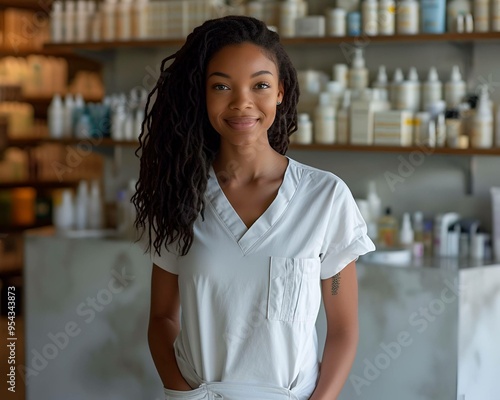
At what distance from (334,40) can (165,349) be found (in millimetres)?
1782

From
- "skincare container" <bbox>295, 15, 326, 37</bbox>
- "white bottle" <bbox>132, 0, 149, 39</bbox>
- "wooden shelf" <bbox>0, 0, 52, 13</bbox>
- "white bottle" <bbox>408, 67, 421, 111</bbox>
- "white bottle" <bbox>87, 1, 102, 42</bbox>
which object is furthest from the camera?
"wooden shelf" <bbox>0, 0, 52, 13</bbox>

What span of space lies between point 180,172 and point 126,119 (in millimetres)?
2045

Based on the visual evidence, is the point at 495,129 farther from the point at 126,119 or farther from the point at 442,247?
the point at 126,119

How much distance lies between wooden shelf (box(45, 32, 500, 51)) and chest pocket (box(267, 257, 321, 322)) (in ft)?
5.32

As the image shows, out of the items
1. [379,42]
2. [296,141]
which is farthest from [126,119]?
[379,42]

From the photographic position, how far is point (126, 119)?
3.41m

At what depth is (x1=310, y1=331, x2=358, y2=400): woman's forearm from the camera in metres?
1.39

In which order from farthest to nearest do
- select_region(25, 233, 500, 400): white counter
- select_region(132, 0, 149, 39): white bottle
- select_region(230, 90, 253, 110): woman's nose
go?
select_region(132, 0, 149, 39): white bottle
select_region(25, 233, 500, 400): white counter
select_region(230, 90, 253, 110): woman's nose

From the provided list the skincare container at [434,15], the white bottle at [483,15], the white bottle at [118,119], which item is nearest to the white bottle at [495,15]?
the white bottle at [483,15]

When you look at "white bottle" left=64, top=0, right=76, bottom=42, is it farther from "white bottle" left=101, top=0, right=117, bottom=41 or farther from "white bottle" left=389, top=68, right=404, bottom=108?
"white bottle" left=389, top=68, right=404, bottom=108

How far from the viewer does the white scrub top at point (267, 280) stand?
1.34m

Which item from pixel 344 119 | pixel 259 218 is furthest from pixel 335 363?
pixel 344 119

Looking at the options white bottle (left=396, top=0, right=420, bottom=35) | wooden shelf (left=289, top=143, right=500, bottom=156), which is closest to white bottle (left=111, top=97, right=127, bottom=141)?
wooden shelf (left=289, top=143, right=500, bottom=156)

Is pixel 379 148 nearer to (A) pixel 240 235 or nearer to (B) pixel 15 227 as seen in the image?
(A) pixel 240 235
